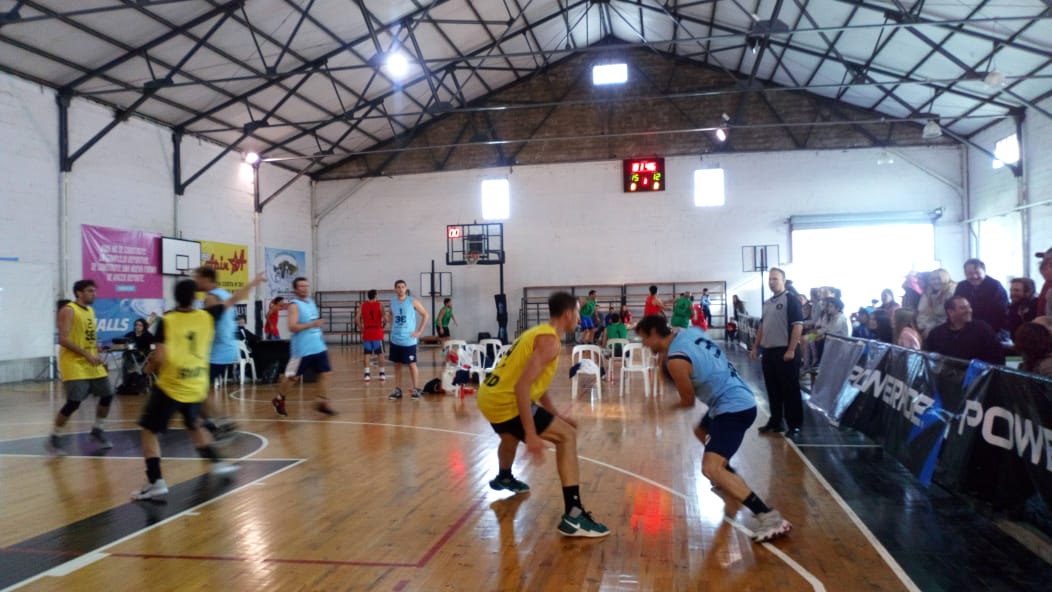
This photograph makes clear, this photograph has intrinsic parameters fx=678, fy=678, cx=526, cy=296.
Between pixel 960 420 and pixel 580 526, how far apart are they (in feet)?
9.02

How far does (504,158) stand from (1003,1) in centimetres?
1460

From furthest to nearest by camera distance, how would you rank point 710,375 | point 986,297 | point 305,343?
point 305,343, point 986,297, point 710,375

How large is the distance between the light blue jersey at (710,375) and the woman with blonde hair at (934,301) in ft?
15.7

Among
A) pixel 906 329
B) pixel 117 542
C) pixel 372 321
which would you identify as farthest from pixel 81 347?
pixel 906 329

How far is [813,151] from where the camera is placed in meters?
21.6

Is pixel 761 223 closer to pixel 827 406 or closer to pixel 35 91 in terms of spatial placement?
pixel 827 406

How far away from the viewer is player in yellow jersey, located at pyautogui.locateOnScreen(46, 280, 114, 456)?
256 inches

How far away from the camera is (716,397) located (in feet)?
14.1

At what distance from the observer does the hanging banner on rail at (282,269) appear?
2220cm

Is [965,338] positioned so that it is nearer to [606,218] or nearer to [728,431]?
[728,431]

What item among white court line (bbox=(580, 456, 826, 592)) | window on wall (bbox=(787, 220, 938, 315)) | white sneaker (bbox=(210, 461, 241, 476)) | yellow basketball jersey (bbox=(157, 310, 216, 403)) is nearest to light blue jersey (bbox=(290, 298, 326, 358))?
white sneaker (bbox=(210, 461, 241, 476))

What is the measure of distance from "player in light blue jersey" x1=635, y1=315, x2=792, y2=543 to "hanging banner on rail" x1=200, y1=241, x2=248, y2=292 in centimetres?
1714

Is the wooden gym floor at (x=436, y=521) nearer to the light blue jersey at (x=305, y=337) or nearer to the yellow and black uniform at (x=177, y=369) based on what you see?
the yellow and black uniform at (x=177, y=369)

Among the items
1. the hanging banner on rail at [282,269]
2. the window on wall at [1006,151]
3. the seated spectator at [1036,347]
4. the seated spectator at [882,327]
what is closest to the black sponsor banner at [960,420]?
the seated spectator at [1036,347]
